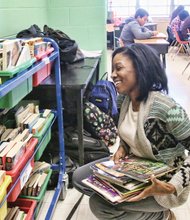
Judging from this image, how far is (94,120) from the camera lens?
282 centimetres

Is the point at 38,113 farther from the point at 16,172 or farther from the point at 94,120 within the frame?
the point at 94,120

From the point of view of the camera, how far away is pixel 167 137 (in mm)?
1484

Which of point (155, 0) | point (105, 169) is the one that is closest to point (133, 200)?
point (105, 169)

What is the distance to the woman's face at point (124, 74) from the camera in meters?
1.49

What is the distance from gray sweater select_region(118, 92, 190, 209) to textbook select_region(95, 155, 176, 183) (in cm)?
4

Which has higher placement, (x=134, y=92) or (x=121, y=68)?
(x=121, y=68)

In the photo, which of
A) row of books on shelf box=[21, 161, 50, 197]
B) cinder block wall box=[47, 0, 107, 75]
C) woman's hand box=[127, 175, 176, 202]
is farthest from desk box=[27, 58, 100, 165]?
cinder block wall box=[47, 0, 107, 75]

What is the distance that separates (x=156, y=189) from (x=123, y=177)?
0.48 ft

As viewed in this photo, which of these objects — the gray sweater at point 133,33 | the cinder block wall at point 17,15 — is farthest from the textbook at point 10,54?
the gray sweater at point 133,33

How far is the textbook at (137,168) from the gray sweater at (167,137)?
39 mm

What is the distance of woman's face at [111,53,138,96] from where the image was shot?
149 cm

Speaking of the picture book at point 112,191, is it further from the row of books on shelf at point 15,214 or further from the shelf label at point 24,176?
the row of books on shelf at point 15,214

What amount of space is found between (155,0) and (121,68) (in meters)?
9.49

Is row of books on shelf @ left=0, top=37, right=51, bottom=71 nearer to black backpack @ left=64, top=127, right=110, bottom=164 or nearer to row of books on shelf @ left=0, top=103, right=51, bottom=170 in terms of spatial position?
row of books on shelf @ left=0, top=103, right=51, bottom=170
